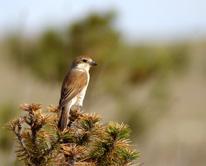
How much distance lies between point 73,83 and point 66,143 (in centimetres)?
274

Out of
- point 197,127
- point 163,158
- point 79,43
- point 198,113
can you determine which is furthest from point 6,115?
point 198,113

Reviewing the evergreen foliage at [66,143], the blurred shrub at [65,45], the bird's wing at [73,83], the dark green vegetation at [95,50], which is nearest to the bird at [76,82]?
the bird's wing at [73,83]

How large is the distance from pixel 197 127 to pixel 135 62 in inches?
482

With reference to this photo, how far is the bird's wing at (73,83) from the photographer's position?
21.3 ft

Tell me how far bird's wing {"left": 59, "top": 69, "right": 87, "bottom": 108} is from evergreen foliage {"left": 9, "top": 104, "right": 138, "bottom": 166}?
217 centimetres

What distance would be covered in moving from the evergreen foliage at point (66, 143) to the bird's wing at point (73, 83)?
2.17 m

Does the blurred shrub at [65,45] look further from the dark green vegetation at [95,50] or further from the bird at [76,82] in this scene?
the bird at [76,82]

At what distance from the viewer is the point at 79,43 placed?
1233 centimetres

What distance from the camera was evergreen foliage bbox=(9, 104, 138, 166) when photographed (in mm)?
3947

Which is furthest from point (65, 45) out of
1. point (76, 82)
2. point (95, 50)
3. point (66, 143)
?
point (66, 143)

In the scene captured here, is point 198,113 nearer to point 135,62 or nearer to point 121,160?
point 135,62

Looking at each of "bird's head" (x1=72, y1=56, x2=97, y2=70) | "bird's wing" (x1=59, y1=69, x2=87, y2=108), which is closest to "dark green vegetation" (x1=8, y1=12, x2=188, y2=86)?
"bird's head" (x1=72, y1=56, x2=97, y2=70)

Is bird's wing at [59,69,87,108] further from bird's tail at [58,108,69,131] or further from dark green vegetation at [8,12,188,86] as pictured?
dark green vegetation at [8,12,188,86]

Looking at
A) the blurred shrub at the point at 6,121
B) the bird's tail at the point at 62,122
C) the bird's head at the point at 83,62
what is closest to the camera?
the bird's tail at the point at 62,122
